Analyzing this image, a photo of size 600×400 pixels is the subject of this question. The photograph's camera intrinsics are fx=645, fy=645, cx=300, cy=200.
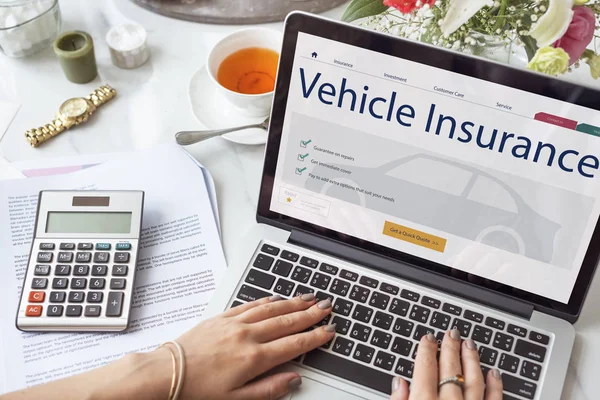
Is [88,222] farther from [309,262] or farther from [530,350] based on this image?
[530,350]

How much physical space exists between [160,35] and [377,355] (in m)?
0.59

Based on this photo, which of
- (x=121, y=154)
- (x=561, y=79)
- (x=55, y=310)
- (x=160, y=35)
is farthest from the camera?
(x=160, y=35)

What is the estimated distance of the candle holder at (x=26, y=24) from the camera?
0.91m

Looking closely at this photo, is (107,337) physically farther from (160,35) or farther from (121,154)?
(160,35)

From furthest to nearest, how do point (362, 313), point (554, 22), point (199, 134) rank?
point (199, 134)
point (362, 313)
point (554, 22)

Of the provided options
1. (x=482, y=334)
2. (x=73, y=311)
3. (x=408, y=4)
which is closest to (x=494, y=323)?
(x=482, y=334)

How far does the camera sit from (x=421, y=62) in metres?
0.61

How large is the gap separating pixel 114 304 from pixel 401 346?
0.31 m

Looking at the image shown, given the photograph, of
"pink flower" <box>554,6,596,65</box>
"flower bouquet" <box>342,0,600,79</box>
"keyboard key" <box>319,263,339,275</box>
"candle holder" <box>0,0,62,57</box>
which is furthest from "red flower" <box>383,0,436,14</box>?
"candle holder" <box>0,0,62,57</box>

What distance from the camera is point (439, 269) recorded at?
70 cm

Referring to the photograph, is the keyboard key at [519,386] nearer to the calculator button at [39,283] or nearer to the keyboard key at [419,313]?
the keyboard key at [419,313]

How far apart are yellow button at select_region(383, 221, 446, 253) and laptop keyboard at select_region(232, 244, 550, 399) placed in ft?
0.17

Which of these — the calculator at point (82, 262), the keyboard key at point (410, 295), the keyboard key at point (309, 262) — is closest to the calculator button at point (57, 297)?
the calculator at point (82, 262)

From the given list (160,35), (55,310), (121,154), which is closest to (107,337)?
(55,310)
